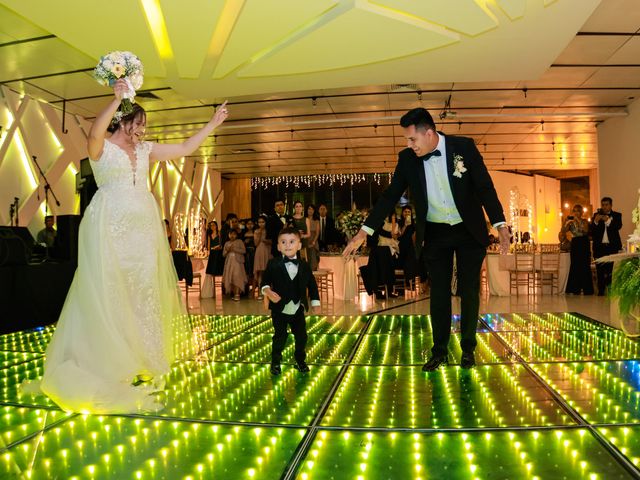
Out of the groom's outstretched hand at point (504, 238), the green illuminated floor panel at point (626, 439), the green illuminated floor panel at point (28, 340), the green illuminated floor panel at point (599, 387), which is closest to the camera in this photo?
the green illuminated floor panel at point (626, 439)

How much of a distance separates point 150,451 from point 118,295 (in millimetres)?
1170

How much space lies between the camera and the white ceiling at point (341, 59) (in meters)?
6.51

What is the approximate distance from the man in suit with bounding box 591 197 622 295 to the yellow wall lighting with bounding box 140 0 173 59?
753 centimetres

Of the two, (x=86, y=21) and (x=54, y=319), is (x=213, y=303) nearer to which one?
(x=54, y=319)

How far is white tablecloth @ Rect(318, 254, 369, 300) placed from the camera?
361 inches

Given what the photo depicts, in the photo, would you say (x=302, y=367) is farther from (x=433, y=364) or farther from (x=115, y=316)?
(x=115, y=316)

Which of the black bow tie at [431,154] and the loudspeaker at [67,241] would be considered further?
the loudspeaker at [67,241]

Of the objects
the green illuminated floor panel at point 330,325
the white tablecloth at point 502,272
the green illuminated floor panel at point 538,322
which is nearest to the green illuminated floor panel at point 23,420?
the green illuminated floor panel at point 330,325

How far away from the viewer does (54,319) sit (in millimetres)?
6559

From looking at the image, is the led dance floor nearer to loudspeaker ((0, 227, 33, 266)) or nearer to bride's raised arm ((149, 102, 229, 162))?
bride's raised arm ((149, 102, 229, 162))

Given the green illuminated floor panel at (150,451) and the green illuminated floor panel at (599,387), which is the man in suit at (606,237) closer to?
the green illuminated floor panel at (599,387)

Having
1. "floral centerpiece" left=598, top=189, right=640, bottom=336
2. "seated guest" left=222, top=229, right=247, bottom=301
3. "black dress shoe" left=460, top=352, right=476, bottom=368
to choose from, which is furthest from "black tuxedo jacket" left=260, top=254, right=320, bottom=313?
"seated guest" left=222, top=229, right=247, bottom=301

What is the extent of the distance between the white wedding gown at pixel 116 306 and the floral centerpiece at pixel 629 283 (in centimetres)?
343

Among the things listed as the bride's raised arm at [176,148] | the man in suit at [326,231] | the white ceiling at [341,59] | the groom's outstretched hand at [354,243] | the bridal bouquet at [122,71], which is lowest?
the groom's outstretched hand at [354,243]
